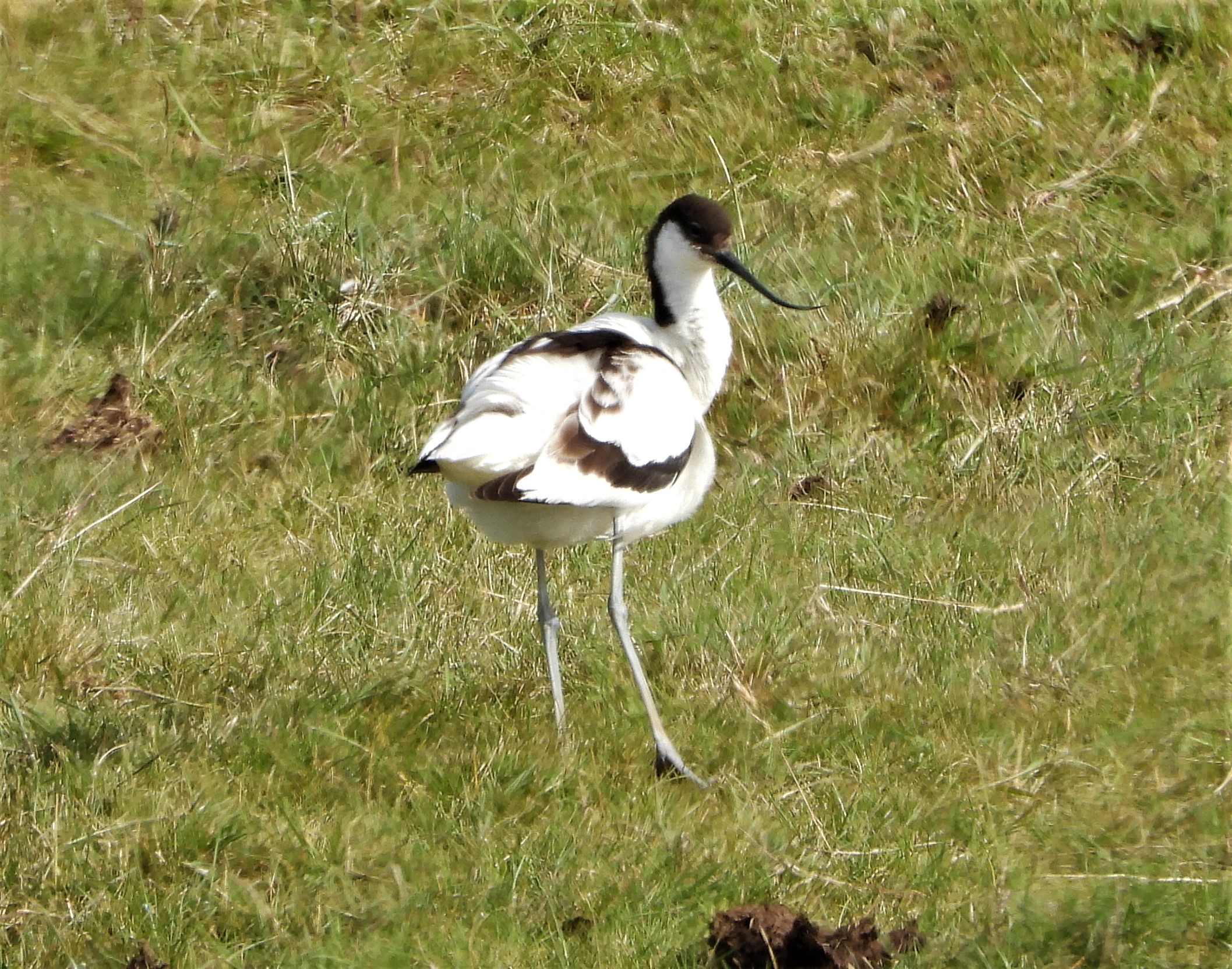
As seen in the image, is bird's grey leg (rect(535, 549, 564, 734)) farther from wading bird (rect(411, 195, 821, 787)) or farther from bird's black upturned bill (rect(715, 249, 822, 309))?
bird's black upturned bill (rect(715, 249, 822, 309))

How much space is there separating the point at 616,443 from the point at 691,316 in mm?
1005

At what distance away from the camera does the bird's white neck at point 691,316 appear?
5594mm

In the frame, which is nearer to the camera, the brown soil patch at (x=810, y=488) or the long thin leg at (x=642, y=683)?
the long thin leg at (x=642, y=683)

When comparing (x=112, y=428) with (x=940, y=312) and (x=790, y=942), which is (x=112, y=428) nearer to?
(x=940, y=312)

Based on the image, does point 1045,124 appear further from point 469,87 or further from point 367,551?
point 367,551

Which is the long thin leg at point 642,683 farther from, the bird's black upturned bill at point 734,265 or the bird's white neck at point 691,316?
the bird's black upturned bill at point 734,265

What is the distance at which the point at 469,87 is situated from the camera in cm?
782

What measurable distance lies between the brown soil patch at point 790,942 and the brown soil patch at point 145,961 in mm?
1087

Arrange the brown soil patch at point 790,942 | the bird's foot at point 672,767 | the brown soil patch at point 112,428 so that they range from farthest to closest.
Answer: the brown soil patch at point 112,428, the bird's foot at point 672,767, the brown soil patch at point 790,942

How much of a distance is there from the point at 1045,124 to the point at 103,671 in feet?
14.3

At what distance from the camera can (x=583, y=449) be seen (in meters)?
4.71

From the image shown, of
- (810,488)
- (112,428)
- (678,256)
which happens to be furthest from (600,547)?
(112,428)

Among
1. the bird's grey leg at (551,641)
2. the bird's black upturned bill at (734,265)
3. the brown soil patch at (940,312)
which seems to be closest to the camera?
the bird's grey leg at (551,641)

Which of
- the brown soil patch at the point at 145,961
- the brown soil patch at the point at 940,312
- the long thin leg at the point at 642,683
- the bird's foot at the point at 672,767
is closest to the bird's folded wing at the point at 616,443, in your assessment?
the long thin leg at the point at 642,683
